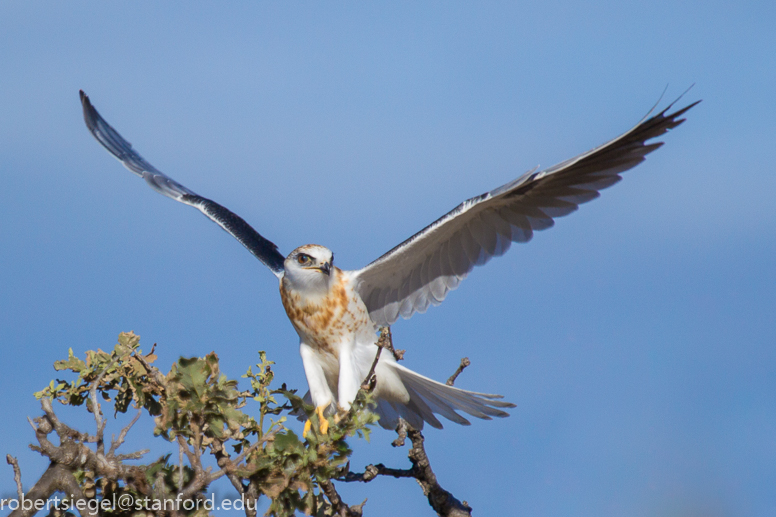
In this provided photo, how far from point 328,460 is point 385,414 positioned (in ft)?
6.79

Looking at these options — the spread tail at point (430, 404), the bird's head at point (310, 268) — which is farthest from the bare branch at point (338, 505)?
the bird's head at point (310, 268)

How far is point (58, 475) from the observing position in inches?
133

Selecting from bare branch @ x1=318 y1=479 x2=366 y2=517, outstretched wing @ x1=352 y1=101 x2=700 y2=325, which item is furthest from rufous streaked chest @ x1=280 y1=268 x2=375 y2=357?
bare branch @ x1=318 y1=479 x2=366 y2=517

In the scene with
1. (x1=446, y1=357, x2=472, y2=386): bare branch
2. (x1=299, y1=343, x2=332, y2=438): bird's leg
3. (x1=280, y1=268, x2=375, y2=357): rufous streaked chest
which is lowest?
(x1=446, y1=357, x2=472, y2=386): bare branch

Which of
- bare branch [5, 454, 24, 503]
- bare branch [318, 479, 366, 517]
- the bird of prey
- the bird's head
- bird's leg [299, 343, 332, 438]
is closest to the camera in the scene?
bare branch [5, 454, 24, 503]

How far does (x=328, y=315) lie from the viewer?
5.34 meters

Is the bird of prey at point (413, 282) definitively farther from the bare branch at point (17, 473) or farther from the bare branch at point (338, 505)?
the bare branch at point (17, 473)

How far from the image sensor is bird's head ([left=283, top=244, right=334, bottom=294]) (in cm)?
524

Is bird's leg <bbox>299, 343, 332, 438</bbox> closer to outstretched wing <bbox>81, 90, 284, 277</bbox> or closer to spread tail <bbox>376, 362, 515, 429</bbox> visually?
spread tail <bbox>376, 362, 515, 429</bbox>

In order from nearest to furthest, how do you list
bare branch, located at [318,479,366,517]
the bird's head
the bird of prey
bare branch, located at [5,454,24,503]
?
bare branch, located at [5,454,24,503], bare branch, located at [318,479,366,517], the bird of prey, the bird's head

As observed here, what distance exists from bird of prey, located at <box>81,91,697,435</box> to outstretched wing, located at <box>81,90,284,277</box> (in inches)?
13.3

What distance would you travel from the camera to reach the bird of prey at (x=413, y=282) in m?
4.99

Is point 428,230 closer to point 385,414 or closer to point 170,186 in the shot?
point 385,414

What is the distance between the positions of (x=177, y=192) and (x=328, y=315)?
99.8 inches
